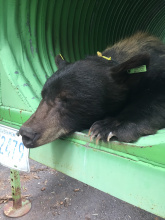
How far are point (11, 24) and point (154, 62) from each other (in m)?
1.16

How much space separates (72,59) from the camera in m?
2.62

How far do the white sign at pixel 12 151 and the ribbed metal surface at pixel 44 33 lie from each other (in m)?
0.26

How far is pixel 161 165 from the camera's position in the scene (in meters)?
0.93

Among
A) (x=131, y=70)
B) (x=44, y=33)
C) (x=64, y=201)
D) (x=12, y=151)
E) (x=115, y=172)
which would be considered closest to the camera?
(x=115, y=172)

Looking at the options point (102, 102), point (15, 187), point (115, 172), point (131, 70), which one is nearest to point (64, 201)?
point (15, 187)

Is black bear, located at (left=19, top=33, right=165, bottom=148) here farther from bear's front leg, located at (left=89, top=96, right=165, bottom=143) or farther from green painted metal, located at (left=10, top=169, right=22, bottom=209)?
green painted metal, located at (left=10, top=169, right=22, bottom=209)

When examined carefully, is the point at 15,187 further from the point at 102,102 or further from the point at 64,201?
the point at 102,102

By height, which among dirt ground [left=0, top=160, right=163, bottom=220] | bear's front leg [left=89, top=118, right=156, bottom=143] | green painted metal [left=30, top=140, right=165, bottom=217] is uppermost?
bear's front leg [left=89, top=118, right=156, bottom=143]

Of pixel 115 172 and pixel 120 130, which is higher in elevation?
pixel 120 130

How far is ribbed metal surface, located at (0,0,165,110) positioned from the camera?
6.06 ft

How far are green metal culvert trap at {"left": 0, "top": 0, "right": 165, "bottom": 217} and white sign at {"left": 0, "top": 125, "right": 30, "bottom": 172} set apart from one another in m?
0.06

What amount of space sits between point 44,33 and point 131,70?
105 cm

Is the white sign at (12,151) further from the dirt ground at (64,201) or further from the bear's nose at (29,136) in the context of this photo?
the dirt ground at (64,201)

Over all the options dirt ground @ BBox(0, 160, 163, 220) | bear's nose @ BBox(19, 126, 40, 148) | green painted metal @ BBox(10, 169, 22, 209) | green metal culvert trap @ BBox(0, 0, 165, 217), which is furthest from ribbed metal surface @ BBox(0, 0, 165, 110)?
dirt ground @ BBox(0, 160, 163, 220)
